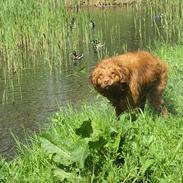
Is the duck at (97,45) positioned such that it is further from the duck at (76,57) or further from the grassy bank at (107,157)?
the grassy bank at (107,157)

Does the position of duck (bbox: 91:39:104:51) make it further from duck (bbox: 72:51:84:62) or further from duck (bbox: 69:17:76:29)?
duck (bbox: 69:17:76:29)

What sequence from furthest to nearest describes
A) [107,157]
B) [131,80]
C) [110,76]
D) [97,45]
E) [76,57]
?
[97,45], [76,57], [131,80], [110,76], [107,157]

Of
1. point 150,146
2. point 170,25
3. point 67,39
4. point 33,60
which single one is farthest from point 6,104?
point 150,146

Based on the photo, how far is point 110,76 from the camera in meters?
6.56

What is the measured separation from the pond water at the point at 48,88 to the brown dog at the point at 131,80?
2.10m

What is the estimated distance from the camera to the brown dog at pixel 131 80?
21.6 feet

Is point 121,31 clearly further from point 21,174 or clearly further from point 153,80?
point 21,174

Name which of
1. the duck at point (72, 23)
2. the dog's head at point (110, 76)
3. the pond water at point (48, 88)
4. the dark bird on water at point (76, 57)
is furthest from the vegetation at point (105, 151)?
the duck at point (72, 23)

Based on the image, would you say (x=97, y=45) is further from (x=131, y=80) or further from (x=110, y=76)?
(x=110, y=76)

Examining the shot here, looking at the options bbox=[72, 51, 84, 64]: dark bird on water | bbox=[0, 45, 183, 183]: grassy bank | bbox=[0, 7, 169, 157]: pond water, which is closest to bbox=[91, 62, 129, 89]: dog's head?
bbox=[0, 45, 183, 183]: grassy bank

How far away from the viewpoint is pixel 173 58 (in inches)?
422

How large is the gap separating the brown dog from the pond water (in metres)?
2.10

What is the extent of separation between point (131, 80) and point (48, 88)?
5577 millimetres

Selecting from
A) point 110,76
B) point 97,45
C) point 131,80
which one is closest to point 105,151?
point 110,76
